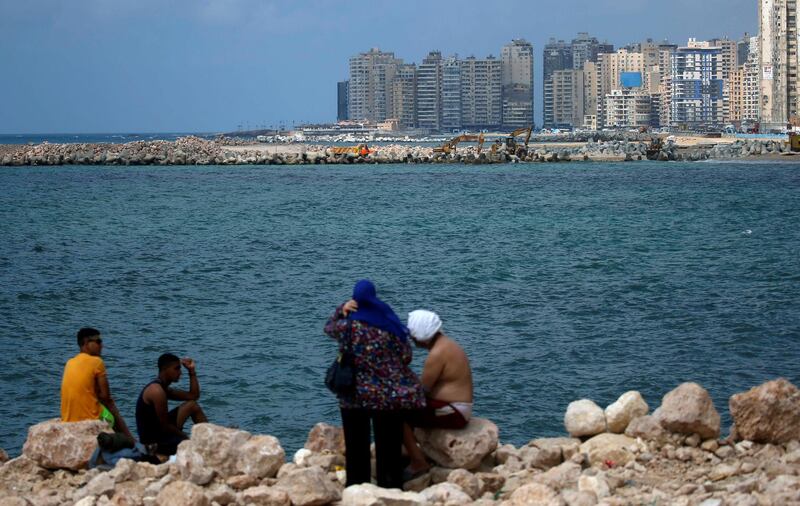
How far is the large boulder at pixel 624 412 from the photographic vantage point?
28.6 ft

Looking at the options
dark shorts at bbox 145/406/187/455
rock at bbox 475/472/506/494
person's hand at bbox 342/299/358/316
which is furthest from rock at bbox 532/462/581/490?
dark shorts at bbox 145/406/187/455

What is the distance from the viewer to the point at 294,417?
40.9 feet

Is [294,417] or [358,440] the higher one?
[358,440]

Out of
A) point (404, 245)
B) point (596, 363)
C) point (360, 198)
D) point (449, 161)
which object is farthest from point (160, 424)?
point (449, 161)

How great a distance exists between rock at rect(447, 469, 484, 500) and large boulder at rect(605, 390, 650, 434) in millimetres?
1470

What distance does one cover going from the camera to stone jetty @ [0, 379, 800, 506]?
7207 mm

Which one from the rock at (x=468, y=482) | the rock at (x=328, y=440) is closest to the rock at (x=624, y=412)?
the rock at (x=468, y=482)

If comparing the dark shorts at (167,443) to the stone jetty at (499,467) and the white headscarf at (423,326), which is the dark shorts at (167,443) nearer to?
the stone jetty at (499,467)

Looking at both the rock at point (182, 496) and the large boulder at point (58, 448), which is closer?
the rock at point (182, 496)

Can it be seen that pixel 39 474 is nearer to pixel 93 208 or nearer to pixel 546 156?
pixel 93 208

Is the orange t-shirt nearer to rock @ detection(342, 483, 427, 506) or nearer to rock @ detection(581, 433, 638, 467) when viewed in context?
rock @ detection(342, 483, 427, 506)

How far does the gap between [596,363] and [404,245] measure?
52.9 feet

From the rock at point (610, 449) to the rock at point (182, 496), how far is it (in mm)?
2648

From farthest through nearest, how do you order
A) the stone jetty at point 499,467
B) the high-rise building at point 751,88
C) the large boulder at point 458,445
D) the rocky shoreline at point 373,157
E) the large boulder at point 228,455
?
the high-rise building at point 751,88, the rocky shoreline at point 373,157, the large boulder at point 458,445, the large boulder at point 228,455, the stone jetty at point 499,467
